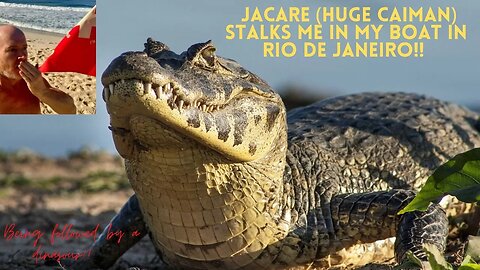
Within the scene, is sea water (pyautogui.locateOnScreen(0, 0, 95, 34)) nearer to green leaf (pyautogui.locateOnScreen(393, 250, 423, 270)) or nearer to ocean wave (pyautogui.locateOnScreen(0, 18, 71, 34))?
ocean wave (pyautogui.locateOnScreen(0, 18, 71, 34))

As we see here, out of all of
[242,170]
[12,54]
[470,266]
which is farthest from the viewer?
[12,54]

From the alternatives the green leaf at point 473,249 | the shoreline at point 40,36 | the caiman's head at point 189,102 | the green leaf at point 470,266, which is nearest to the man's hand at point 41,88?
the shoreline at point 40,36

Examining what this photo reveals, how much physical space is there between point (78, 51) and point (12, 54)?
1.98 feet

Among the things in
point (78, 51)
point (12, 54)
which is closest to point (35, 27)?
point (12, 54)

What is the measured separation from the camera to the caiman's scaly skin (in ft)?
13.6

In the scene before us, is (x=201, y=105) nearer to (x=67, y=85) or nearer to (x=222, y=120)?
(x=222, y=120)

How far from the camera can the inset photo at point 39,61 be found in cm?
602

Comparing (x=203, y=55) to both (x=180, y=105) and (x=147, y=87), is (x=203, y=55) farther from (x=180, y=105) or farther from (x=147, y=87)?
(x=147, y=87)

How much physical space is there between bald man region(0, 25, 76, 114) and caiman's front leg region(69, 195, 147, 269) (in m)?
0.88

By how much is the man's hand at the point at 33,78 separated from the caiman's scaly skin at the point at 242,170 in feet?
3.39

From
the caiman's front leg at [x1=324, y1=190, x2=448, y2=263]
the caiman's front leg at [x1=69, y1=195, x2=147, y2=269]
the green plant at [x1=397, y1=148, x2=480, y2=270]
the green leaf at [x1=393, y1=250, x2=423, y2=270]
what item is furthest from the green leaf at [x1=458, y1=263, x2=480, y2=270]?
A: the caiman's front leg at [x1=69, y1=195, x2=147, y2=269]

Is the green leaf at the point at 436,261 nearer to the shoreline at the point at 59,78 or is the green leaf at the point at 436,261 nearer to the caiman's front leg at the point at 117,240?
the caiman's front leg at the point at 117,240

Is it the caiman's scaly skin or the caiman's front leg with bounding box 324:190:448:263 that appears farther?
the caiman's front leg with bounding box 324:190:448:263

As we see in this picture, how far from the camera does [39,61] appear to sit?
6.05m
